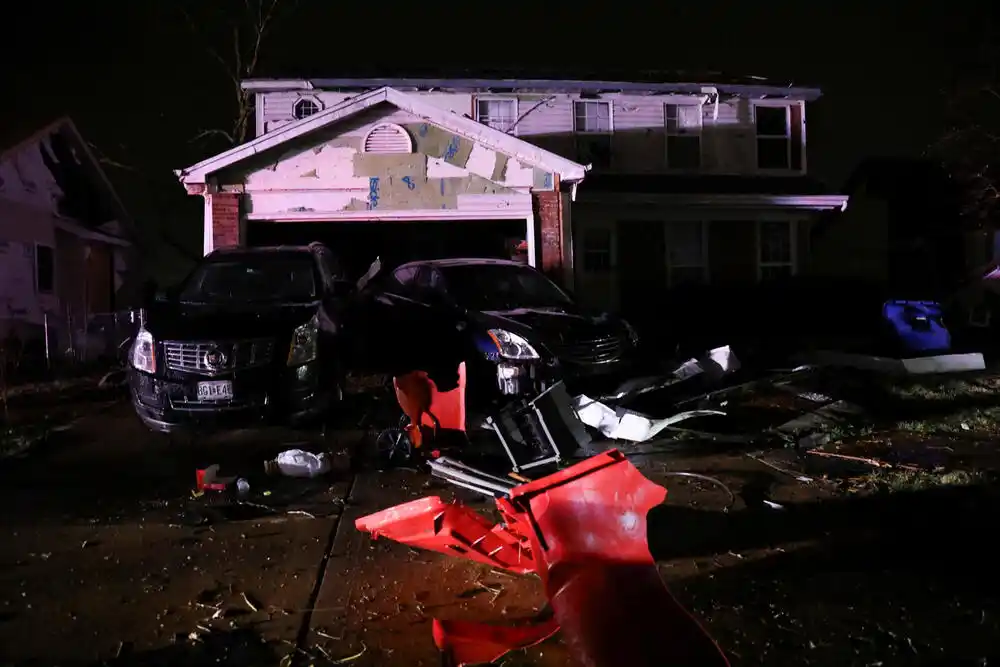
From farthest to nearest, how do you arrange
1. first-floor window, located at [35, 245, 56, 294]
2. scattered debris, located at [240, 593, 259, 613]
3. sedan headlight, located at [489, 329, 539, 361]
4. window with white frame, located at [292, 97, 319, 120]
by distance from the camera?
window with white frame, located at [292, 97, 319, 120], first-floor window, located at [35, 245, 56, 294], sedan headlight, located at [489, 329, 539, 361], scattered debris, located at [240, 593, 259, 613]

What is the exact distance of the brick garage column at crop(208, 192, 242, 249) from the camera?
1198 cm

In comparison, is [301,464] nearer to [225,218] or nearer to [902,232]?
[225,218]

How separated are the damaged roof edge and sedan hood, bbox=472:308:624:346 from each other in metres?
9.07

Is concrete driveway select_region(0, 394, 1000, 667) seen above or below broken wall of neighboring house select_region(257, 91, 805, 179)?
below

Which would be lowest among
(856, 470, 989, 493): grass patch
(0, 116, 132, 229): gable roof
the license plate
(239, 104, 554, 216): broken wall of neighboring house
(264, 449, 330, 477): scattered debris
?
(856, 470, 989, 493): grass patch

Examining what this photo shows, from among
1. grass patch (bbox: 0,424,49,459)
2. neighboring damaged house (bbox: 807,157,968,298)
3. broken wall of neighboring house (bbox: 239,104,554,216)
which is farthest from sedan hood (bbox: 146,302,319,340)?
neighboring damaged house (bbox: 807,157,968,298)

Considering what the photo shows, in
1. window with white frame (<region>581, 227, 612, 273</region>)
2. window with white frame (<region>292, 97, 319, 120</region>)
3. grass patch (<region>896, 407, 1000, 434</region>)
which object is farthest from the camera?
window with white frame (<region>581, 227, 612, 273</region>)

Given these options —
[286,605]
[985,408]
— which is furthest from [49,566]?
[985,408]

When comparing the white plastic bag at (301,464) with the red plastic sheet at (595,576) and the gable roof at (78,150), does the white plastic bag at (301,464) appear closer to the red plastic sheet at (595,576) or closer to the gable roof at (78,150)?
the red plastic sheet at (595,576)

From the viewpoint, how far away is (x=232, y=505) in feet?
17.7

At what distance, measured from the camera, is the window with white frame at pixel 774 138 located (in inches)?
713

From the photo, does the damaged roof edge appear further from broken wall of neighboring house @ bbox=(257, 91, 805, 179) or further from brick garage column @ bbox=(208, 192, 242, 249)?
→ brick garage column @ bbox=(208, 192, 242, 249)

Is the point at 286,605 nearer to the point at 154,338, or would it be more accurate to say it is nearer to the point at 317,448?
the point at 317,448

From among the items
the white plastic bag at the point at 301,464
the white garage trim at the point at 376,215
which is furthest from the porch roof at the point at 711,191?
the white plastic bag at the point at 301,464
